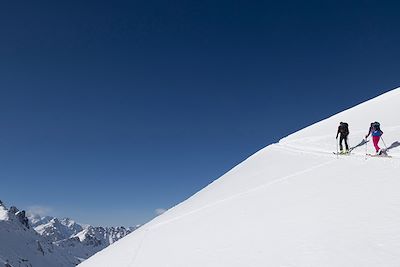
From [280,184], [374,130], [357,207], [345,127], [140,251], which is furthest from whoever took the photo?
[345,127]

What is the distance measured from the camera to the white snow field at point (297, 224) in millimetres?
6352

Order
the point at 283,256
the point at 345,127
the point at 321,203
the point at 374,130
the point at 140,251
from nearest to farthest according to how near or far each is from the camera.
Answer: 1. the point at 283,256
2. the point at 321,203
3. the point at 140,251
4. the point at 374,130
5. the point at 345,127

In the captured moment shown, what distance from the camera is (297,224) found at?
8.04 m

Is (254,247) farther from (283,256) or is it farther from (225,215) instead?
(225,215)

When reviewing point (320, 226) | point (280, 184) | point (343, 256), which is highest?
point (280, 184)

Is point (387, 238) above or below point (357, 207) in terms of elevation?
below

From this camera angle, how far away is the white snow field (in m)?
6.35

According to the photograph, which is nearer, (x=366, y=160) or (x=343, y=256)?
(x=343, y=256)

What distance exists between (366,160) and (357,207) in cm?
565

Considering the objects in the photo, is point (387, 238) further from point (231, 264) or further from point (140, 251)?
point (140, 251)

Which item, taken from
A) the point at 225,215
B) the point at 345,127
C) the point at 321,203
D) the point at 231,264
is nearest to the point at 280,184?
the point at 225,215

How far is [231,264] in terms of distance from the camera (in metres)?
7.08

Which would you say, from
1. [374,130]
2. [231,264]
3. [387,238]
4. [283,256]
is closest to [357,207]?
[387,238]

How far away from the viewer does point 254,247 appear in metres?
7.57
